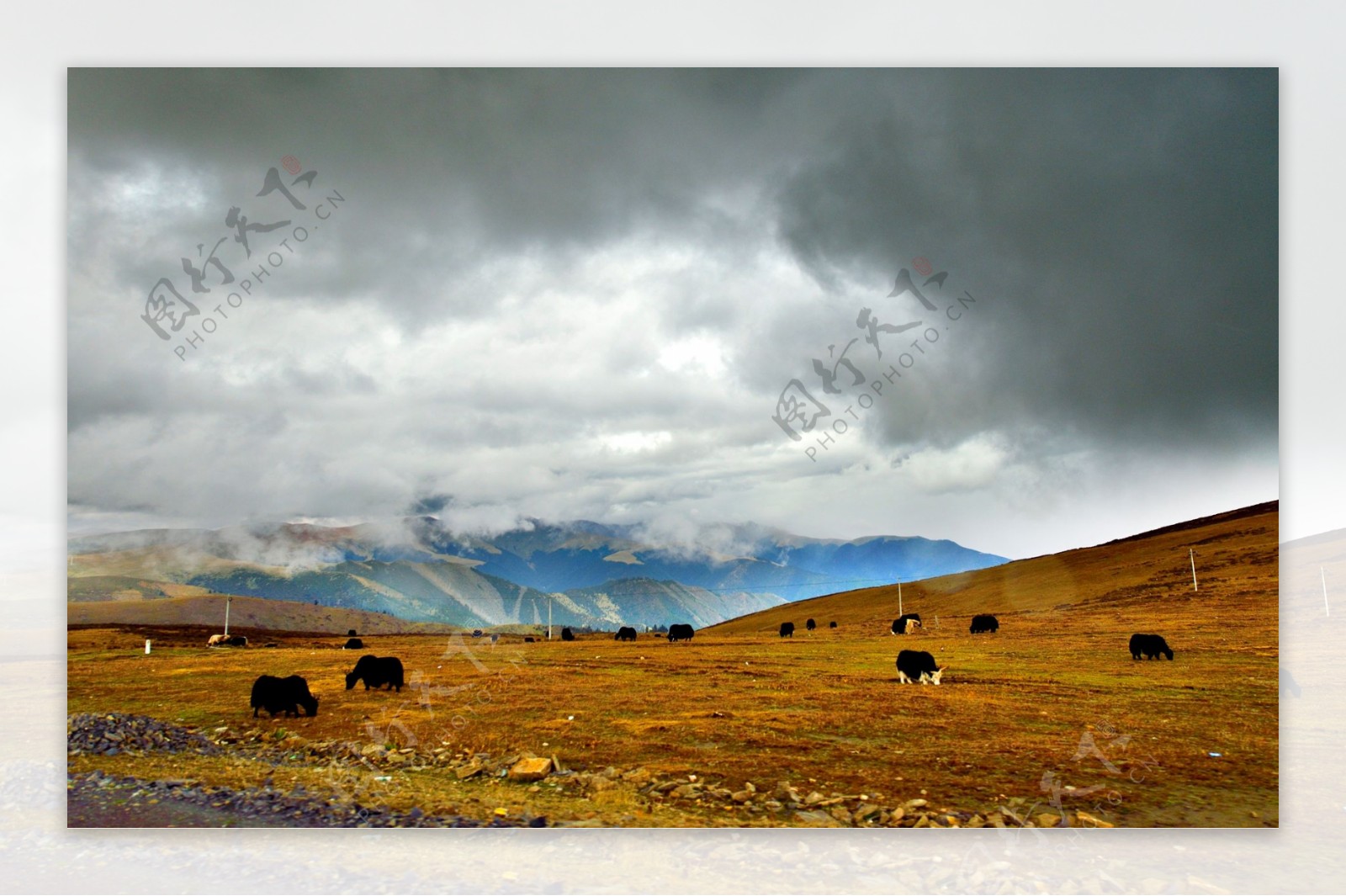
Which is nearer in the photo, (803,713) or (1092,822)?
(1092,822)

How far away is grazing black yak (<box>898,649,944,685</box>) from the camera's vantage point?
10.3 meters

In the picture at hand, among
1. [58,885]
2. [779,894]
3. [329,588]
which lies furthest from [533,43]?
[58,885]

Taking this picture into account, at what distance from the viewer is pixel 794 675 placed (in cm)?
1070

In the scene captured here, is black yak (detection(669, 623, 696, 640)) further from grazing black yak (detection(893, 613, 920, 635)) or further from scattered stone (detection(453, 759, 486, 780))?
grazing black yak (detection(893, 613, 920, 635))

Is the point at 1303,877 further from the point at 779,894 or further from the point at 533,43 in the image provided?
the point at 533,43

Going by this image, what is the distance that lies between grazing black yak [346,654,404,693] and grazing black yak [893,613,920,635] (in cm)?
1267

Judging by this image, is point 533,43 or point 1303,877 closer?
point 1303,877

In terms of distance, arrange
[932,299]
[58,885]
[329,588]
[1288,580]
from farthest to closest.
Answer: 1. [329,588]
2. [932,299]
3. [1288,580]
4. [58,885]

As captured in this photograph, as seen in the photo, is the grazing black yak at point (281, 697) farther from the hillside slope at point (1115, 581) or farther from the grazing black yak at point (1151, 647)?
the grazing black yak at point (1151, 647)

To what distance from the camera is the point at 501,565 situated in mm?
9961

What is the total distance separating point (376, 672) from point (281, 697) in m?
1.07

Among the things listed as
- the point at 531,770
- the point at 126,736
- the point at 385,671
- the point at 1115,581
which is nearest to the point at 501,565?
the point at 385,671

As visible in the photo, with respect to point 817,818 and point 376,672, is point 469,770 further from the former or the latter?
point 817,818

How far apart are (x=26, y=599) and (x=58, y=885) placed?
107 inches
